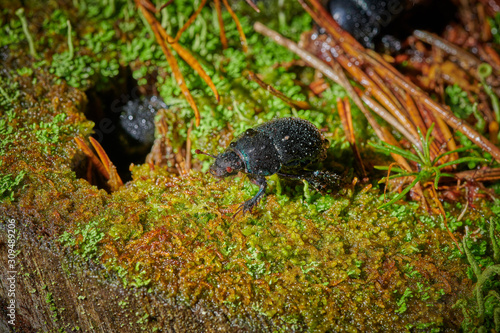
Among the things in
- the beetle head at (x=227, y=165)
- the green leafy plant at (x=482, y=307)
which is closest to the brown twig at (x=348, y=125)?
the green leafy plant at (x=482, y=307)

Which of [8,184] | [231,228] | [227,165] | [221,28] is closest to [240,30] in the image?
[221,28]

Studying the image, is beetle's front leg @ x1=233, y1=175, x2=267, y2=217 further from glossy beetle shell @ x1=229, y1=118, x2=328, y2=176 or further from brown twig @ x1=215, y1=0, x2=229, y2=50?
brown twig @ x1=215, y1=0, x2=229, y2=50

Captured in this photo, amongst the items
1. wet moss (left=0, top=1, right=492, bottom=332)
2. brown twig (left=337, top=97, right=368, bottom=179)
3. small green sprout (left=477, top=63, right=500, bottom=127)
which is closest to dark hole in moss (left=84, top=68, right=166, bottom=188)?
wet moss (left=0, top=1, right=492, bottom=332)

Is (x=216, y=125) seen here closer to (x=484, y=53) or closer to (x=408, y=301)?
(x=408, y=301)

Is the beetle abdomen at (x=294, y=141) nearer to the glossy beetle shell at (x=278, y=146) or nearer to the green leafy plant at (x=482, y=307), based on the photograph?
the glossy beetle shell at (x=278, y=146)

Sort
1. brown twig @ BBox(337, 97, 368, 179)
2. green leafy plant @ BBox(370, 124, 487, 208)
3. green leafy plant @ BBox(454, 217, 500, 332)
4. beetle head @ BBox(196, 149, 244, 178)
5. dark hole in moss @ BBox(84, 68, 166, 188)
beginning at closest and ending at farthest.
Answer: green leafy plant @ BBox(454, 217, 500, 332)
beetle head @ BBox(196, 149, 244, 178)
green leafy plant @ BBox(370, 124, 487, 208)
brown twig @ BBox(337, 97, 368, 179)
dark hole in moss @ BBox(84, 68, 166, 188)

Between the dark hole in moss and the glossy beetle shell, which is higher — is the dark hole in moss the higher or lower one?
the higher one
